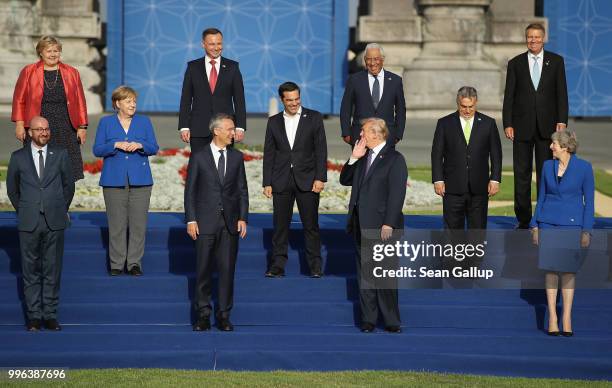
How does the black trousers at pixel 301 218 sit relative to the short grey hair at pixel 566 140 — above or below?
below

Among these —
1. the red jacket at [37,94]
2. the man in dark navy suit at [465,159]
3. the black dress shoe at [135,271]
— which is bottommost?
the black dress shoe at [135,271]

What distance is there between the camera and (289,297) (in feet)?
38.9

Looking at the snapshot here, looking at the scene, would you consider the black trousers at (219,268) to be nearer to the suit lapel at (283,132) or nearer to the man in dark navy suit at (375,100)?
the suit lapel at (283,132)

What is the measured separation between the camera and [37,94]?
1219cm

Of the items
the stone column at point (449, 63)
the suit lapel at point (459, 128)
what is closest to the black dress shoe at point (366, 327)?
the suit lapel at point (459, 128)

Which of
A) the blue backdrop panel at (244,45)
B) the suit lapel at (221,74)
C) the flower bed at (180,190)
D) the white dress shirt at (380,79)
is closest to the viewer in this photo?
the white dress shirt at (380,79)

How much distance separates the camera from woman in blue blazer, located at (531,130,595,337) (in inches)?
430

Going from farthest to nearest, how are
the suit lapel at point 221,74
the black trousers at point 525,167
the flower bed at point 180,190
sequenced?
the flower bed at point 180,190
the black trousers at point 525,167
the suit lapel at point 221,74

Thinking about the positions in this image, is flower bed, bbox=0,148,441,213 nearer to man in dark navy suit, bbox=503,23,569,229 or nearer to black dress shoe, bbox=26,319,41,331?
man in dark navy suit, bbox=503,23,569,229

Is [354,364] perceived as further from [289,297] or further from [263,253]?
[263,253]

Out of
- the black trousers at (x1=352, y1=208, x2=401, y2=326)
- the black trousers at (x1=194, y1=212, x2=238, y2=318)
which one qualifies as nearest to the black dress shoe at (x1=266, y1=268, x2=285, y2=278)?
the black trousers at (x1=194, y1=212, x2=238, y2=318)

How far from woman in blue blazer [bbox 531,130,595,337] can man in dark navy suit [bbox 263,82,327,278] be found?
214 centimetres

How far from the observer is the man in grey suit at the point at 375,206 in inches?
427

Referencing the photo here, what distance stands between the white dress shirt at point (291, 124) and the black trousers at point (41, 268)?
2326 mm
